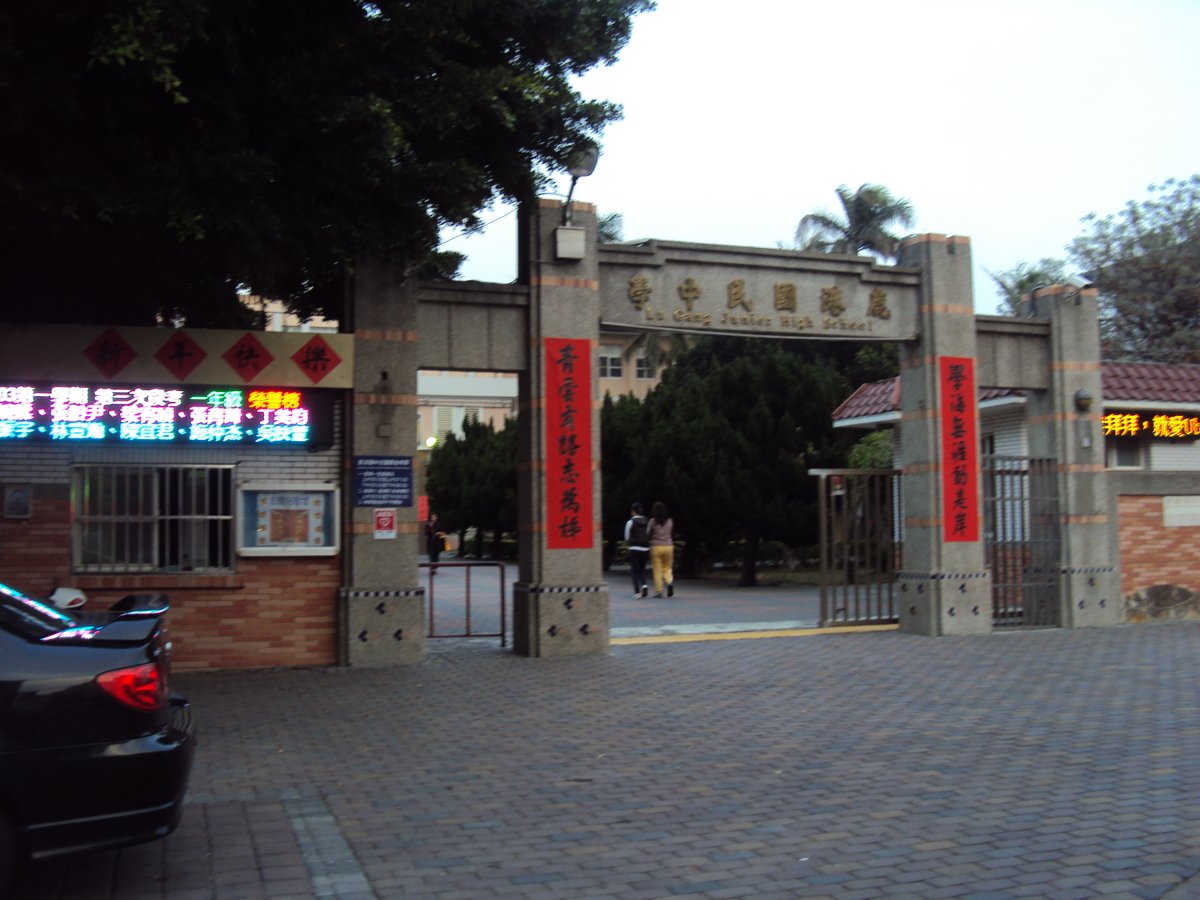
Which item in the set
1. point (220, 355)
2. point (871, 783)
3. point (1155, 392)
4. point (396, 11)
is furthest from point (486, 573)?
point (871, 783)

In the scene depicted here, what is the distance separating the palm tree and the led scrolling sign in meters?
30.6

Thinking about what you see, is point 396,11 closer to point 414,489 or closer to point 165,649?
point 414,489

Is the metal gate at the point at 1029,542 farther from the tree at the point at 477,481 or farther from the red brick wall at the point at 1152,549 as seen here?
the tree at the point at 477,481

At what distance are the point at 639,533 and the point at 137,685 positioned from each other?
16.4 m

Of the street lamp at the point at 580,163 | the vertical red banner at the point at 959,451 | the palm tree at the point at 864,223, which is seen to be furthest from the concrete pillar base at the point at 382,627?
the palm tree at the point at 864,223

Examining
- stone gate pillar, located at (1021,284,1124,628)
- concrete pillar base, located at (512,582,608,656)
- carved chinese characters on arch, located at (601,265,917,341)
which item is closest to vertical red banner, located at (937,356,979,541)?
carved chinese characters on arch, located at (601,265,917,341)

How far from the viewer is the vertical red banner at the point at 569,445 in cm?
1277

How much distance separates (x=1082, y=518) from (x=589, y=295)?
24.7ft

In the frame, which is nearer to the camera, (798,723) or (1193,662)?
(798,723)

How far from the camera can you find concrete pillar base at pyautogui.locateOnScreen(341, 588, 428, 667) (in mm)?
11922

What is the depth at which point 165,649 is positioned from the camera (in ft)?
18.0

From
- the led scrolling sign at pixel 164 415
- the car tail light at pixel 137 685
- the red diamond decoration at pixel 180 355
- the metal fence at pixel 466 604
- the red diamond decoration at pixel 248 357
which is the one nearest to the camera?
the car tail light at pixel 137 685

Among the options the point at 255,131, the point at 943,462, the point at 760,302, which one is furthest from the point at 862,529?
the point at 255,131

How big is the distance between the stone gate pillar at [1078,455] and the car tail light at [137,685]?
13.3m
